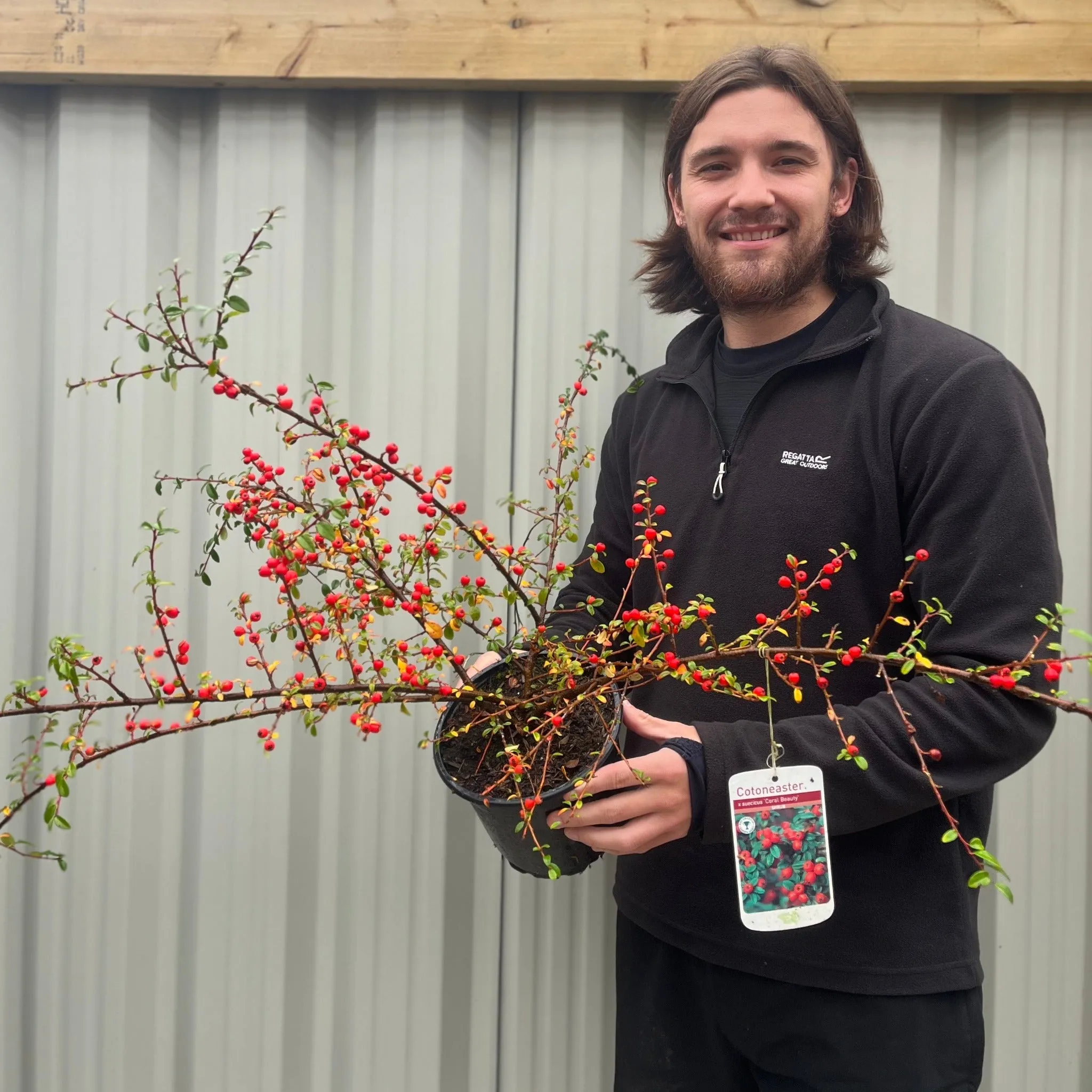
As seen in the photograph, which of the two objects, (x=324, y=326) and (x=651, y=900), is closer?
(x=651, y=900)

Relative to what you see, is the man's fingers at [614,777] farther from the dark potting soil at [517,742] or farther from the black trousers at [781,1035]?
the black trousers at [781,1035]

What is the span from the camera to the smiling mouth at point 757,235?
129 cm

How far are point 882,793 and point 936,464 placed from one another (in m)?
0.40

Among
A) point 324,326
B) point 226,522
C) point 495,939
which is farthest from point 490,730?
point 324,326

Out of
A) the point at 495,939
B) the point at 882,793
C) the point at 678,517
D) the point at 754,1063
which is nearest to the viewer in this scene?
the point at 882,793

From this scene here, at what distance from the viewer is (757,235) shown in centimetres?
130

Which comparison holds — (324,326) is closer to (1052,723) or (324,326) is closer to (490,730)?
(490,730)

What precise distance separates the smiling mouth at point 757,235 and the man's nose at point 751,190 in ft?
0.11

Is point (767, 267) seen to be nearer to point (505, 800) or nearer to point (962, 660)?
point (962, 660)

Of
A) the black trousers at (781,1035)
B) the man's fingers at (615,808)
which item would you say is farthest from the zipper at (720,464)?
the black trousers at (781,1035)

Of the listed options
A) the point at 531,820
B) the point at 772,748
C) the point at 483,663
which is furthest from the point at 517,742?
the point at 772,748

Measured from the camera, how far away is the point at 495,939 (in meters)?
1.71

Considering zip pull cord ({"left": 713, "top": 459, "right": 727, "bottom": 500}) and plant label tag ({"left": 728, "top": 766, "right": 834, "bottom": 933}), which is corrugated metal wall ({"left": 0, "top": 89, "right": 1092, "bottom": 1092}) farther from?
plant label tag ({"left": 728, "top": 766, "right": 834, "bottom": 933})

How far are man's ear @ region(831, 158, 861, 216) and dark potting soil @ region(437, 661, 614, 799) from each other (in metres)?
0.84
